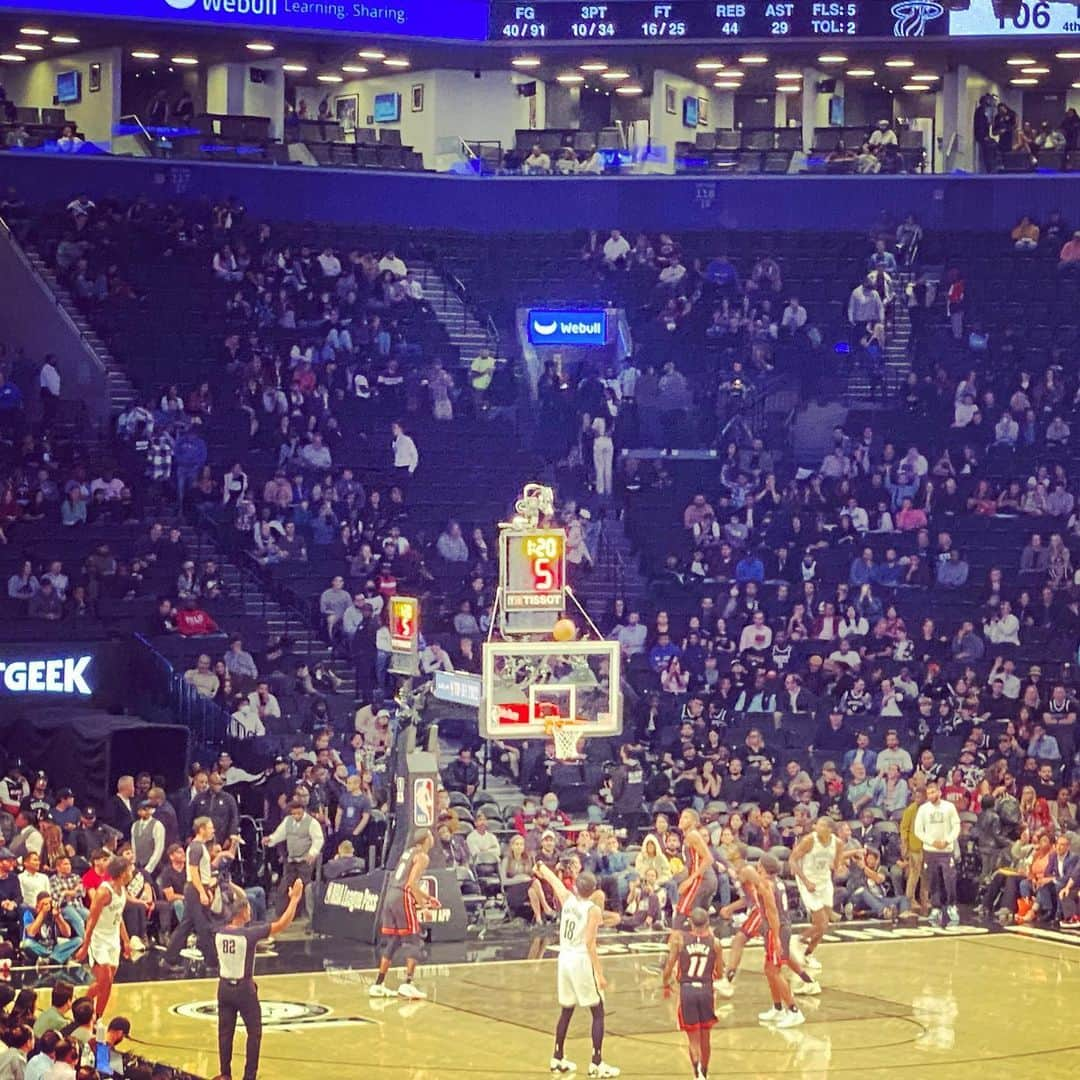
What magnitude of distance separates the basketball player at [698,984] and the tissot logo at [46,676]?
14051mm

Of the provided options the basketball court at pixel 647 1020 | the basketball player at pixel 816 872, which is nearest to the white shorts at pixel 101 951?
the basketball court at pixel 647 1020

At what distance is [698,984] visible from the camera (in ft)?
64.0

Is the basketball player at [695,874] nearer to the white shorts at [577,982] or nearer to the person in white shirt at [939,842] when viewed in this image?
the white shorts at [577,982]

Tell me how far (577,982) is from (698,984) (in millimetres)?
1119

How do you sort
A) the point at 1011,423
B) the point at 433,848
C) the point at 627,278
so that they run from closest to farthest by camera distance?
the point at 433,848 < the point at 1011,423 < the point at 627,278

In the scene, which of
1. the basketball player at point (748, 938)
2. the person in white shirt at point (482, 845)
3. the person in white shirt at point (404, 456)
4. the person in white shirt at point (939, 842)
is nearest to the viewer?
the basketball player at point (748, 938)

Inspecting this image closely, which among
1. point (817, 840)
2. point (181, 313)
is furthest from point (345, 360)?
point (817, 840)

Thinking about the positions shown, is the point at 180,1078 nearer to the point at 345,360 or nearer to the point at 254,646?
the point at 254,646

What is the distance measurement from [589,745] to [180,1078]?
13.7 meters

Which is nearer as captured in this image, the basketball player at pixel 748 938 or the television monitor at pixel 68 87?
the basketball player at pixel 748 938

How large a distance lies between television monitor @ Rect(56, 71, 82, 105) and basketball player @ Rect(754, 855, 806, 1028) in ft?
86.5

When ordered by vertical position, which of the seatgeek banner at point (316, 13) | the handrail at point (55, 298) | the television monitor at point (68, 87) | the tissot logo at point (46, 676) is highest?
the seatgeek banner at point (316, 13)

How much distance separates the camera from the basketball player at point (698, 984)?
19.4 m

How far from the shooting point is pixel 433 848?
2692cm
